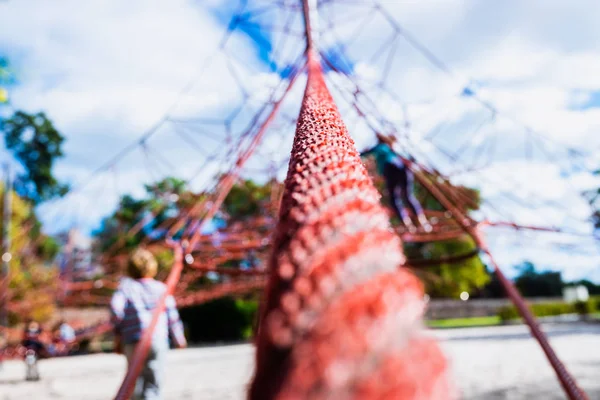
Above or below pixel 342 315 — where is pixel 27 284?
below

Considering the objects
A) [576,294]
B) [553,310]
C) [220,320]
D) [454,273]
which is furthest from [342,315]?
[576,294]

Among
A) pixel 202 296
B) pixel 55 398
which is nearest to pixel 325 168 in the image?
pixel 202 296

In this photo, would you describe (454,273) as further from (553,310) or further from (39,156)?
(39,156)

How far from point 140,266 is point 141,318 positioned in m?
0.35

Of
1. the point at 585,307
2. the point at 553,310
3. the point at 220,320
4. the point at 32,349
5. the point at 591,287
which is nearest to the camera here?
the point at 32,349

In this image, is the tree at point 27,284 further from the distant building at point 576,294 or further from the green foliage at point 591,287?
the green foliage at point 591,287

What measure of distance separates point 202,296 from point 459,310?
2558 centimetres

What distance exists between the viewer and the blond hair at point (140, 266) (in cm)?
344

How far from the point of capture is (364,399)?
22 centimetres

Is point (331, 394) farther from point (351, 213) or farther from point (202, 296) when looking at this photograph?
point (202, 296)

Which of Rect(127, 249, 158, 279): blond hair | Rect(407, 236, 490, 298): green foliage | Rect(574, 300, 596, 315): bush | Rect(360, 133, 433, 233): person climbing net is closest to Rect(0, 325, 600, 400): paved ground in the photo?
Rect(127, 249, 158, 279): blond hair

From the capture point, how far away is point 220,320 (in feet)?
70.0

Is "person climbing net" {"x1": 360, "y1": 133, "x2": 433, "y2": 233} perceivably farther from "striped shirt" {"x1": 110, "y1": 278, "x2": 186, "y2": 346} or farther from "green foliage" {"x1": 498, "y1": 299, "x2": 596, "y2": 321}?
"green foliage" {"x1": 498, "y1": 299, "x2": 596, "y2": 321}

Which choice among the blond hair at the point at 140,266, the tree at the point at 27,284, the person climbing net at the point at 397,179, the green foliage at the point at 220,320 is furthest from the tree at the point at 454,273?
the blond hair at the point at 140,266
